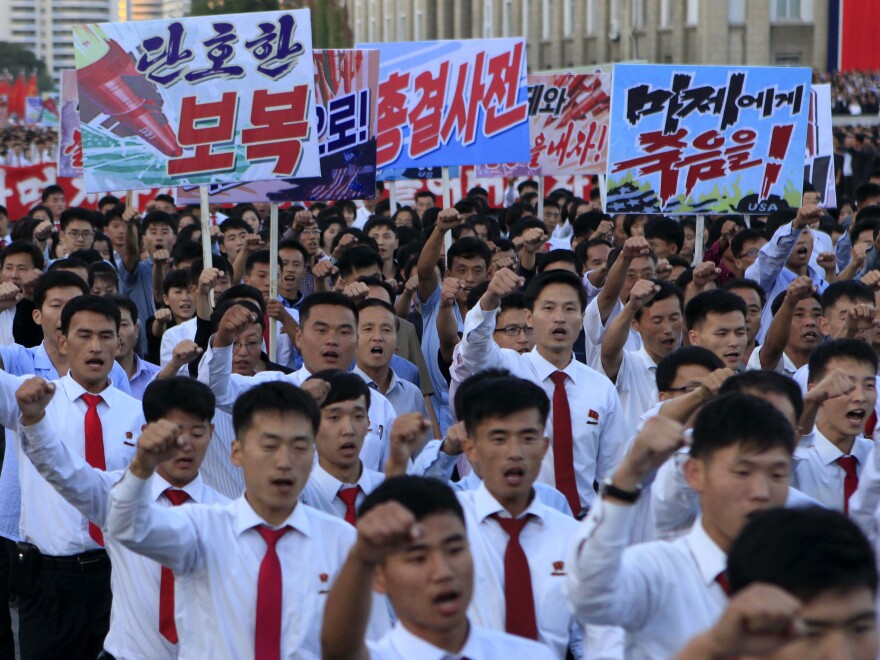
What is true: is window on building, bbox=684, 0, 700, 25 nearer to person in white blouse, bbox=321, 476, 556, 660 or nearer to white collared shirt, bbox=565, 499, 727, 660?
white collared shirt, bbox=565, 499, 727, 660

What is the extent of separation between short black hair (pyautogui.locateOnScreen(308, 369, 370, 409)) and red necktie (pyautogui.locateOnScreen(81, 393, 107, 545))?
0.97 metres

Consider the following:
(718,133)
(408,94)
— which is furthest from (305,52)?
(408,94)

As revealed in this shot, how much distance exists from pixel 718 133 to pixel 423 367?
2920 millimetres

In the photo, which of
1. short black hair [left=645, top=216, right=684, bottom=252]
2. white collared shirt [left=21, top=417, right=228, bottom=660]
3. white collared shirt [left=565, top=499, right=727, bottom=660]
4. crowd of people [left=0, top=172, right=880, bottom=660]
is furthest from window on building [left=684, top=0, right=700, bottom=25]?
white collared shirt [left=565, top=499, right=727, bottom=660]

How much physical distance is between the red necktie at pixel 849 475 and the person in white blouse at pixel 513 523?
1.26 m

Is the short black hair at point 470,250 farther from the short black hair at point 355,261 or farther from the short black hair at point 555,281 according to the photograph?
the short black hair at point 555,281

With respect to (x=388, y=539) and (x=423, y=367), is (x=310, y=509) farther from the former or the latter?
(x=423, y=367)

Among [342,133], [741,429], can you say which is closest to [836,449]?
[741,429]

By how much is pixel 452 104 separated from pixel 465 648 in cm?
875

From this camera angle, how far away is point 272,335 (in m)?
7.56

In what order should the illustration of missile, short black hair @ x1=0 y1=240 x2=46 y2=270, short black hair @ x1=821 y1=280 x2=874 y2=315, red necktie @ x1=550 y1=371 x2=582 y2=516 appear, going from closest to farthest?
red necktie @ x1=550 y1=371 x2=582 y2=516 < short black hair @ x1=821 y1=280 x2=874 y2=315 < the illustration of missile < short black hair @ x1=0 y1=240 x2=46 y2=270

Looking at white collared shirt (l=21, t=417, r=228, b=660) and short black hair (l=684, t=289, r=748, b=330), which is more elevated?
short black hair (l=684, t=289, r=748, b=330)

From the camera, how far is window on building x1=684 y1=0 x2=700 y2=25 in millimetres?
43406

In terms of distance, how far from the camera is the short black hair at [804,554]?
8.95ft
